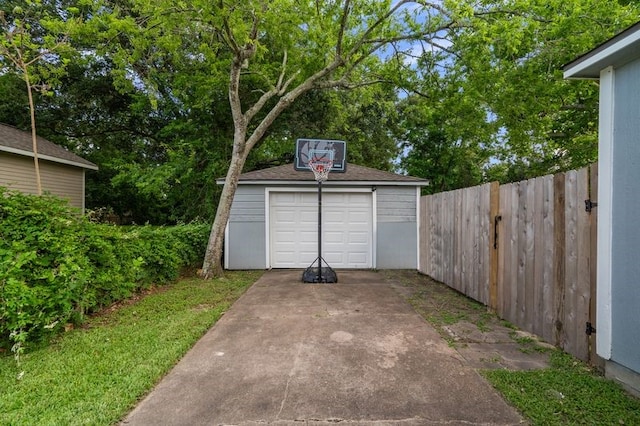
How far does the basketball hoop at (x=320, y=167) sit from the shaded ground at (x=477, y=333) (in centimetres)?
277

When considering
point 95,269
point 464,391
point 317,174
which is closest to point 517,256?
point 464,391

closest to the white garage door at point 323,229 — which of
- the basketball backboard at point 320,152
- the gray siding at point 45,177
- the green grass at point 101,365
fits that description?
the basketball backboard at point 320,152

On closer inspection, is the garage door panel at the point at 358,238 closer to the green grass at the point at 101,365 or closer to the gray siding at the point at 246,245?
the gray siding at the point at 246,245

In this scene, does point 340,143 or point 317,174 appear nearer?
point 317,174

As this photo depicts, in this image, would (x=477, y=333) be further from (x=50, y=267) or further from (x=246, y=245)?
(x=246, y=245)

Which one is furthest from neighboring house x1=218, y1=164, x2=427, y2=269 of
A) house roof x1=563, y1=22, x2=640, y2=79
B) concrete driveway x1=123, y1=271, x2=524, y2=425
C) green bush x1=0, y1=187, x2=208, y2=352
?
house roof x1=563, y1=22, x2=640, y2=79

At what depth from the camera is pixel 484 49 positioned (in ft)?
23.0

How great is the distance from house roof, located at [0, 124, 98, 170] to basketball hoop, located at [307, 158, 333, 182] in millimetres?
7355

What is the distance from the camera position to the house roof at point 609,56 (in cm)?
229

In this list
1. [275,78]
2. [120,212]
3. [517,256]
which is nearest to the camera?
[517,256]

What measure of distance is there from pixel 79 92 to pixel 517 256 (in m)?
14.4

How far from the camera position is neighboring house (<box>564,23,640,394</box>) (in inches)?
93.0

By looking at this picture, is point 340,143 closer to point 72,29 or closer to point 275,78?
point 275,78

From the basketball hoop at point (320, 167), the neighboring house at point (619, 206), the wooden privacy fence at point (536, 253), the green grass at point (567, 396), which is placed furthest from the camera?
the basketball hoop at point (320, 167)
